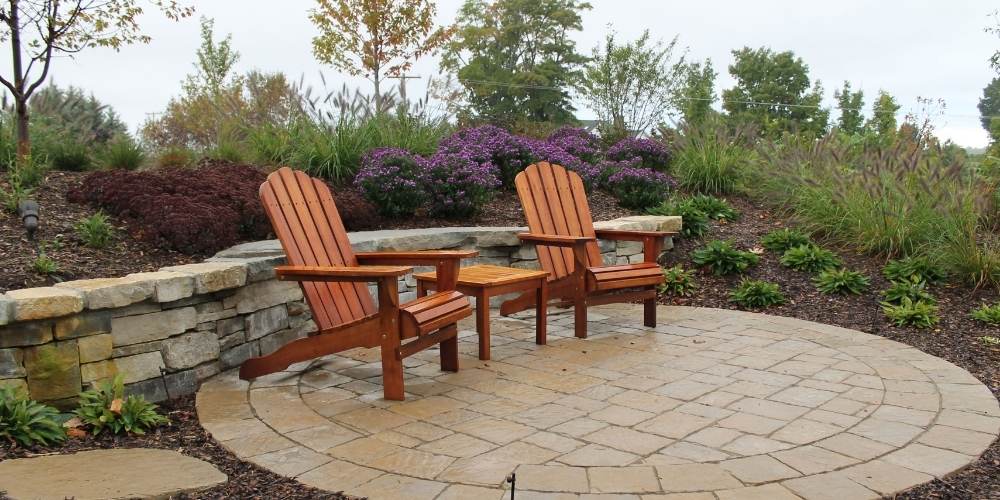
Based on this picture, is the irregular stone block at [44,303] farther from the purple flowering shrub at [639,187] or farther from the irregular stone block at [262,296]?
the purple flowering shrub at [639,187]

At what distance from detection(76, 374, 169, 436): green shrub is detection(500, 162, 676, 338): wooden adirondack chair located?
2152 millimetres

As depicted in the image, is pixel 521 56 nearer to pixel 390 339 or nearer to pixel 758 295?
pixel 758 295

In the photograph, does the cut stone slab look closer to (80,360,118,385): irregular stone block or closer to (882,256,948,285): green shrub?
(80,360,118,385): irregular stone block

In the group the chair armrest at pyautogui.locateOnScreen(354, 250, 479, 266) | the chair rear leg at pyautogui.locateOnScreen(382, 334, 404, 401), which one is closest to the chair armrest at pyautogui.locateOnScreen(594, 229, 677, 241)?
the chair armrest at pyautogui.locateOnScreen(354, 250, 479, 266)

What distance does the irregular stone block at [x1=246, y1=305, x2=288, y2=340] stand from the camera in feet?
12.3

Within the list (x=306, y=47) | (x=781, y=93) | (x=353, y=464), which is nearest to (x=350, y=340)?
(x=353, y=464)

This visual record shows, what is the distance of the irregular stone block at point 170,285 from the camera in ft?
10.4

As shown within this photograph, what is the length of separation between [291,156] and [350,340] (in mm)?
3280

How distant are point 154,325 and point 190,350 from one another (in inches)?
9.0

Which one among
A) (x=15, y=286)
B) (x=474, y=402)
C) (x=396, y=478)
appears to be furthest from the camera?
(x=15, y=286)

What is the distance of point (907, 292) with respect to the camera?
16.4ft

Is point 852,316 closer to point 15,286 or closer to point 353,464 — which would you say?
point 353,464

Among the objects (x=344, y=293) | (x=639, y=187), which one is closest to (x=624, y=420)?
(x=344, y=293)

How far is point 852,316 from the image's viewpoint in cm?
491
